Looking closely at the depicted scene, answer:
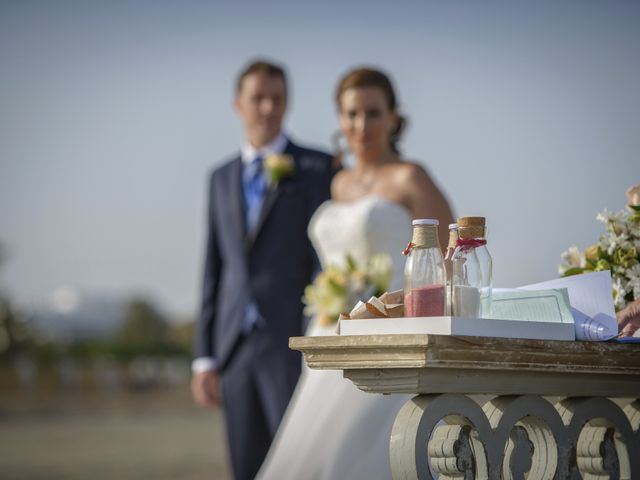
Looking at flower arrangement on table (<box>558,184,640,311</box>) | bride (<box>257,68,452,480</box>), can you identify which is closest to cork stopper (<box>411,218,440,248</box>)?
flower arrangement on table (<box>558,184,640,311</box>)

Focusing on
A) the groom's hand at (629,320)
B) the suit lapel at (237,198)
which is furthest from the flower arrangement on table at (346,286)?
the groom's hand at (629,320)

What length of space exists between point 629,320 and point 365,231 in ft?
7.40

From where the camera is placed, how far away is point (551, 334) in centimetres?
229

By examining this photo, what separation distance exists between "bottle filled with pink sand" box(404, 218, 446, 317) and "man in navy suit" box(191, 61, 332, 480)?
312 centimetres

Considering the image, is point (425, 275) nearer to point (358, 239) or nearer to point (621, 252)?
point (621, 252)

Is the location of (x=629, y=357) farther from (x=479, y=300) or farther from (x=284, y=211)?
(x=284, y=211)

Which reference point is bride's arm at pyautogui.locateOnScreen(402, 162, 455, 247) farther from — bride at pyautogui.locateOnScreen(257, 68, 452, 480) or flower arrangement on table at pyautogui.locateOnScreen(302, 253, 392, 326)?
flower arrangement on table at pyautogui.locateOnScreen(302, 253, 392, 326)

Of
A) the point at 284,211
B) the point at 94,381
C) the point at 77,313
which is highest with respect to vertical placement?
the point at 284,211

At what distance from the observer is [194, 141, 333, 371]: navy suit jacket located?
17.6ft

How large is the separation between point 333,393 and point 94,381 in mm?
22979

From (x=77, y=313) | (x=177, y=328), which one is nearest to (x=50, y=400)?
(x=177, y=328)

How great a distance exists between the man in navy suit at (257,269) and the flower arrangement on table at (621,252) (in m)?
2.62

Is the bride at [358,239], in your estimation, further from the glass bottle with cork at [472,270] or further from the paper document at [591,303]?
the glass bottle with cork at [472,270]

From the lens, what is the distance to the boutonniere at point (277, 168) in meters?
5.42
